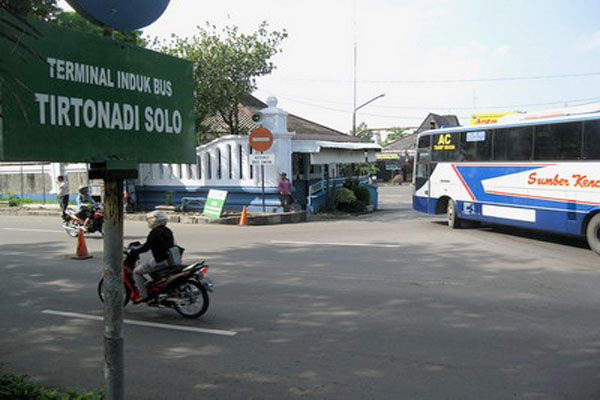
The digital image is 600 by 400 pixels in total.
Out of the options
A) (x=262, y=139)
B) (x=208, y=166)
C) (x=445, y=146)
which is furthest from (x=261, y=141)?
(x=445, y=146)

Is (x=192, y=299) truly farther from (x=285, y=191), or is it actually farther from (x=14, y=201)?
(x=14, y=201)

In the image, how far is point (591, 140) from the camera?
1148 cm

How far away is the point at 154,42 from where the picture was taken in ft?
64.1

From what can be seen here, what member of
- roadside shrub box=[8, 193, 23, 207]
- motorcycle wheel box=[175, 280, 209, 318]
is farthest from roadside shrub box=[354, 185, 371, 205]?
motorcycle wheel box=[175, 280, 209, 318]

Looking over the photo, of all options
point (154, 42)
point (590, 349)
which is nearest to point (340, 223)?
point (154, 42)

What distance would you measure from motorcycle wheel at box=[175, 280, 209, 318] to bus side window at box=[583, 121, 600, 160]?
9.26 meters

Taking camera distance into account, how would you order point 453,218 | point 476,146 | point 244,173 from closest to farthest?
1. point 476,146
2. point 453,218
3. point 244,173

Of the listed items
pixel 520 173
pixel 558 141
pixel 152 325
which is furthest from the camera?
pixel 520 173

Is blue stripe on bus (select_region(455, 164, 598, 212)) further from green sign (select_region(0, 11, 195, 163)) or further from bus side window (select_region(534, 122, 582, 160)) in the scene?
green sign (select_region(0, 11, 195, 163))

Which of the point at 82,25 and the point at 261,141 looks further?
the point at 261,141

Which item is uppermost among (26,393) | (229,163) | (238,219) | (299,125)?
(299,125)

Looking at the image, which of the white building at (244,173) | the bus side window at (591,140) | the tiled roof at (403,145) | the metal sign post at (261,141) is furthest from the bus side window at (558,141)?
the tiled roof at (403,145)

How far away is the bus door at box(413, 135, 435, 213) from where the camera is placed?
17.1 metres

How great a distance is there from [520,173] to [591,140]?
6.89ft
